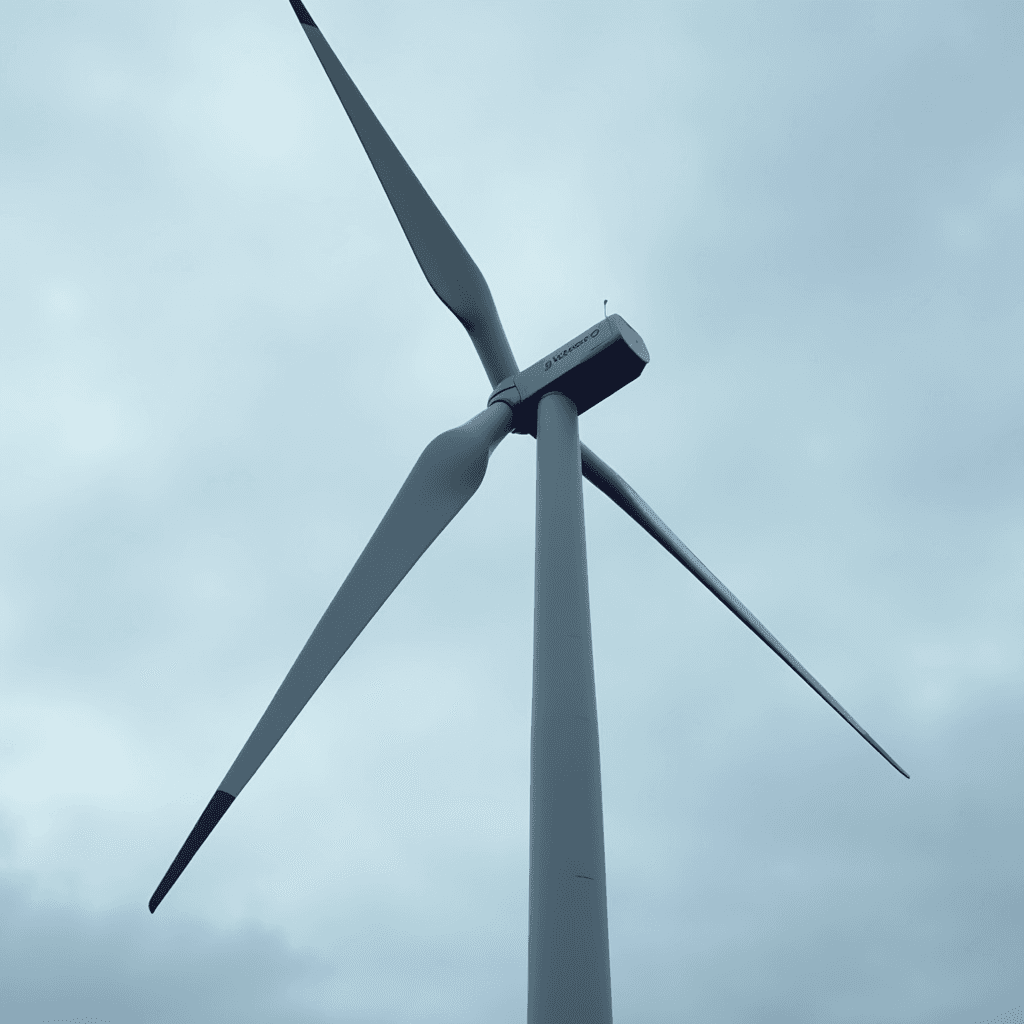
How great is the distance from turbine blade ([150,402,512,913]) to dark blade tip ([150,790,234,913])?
1 centimetres

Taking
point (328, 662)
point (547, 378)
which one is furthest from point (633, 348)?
point (328, 662)

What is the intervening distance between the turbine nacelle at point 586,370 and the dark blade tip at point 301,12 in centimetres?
726

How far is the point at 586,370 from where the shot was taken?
1545cm

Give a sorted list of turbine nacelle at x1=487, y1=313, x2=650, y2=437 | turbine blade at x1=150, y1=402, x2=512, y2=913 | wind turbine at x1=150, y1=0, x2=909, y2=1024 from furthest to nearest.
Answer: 1. turbine nacelle at x1=487, y1=313, x2=650, y2=437
2. turbine blade at x1=150, y1=402, x2=512, y2=913
3. wind turbine at x1=150, y1=0, x2=909, y2=1024

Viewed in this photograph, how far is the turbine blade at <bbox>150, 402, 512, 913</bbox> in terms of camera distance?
1252 centimetres

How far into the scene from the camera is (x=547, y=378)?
15.7 meters

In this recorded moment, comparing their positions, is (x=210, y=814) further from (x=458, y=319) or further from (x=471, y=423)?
(x=458, y=319)

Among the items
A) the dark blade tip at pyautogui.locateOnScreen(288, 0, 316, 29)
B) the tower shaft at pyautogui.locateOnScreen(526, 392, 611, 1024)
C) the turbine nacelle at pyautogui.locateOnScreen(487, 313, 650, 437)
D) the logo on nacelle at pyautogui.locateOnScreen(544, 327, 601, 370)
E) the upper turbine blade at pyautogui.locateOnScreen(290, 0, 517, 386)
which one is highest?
the dark blade tip at pyautogui.locateOnScreen(288, 0, 316, 29)

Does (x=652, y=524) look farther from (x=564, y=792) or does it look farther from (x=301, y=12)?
(x=301, y=12)

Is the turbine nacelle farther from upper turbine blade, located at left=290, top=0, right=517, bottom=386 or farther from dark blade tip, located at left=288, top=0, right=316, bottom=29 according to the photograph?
dark blade tip, located at left=288, top=0, right=316, bottom=29

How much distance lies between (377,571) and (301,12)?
9908mm

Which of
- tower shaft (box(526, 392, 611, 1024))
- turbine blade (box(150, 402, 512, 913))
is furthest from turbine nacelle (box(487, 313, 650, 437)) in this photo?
tower shaft (box(526, 392, 611, 1024))

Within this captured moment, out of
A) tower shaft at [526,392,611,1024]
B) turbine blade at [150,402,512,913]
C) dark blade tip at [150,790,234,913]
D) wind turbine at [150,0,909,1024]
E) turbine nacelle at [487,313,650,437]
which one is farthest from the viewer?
turbine nacelle at [487,313,650,437]

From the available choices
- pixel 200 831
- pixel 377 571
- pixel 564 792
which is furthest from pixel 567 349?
pixel 200 831
